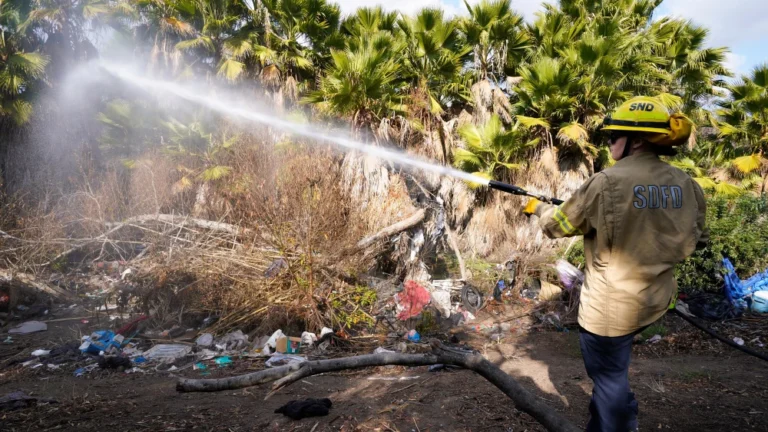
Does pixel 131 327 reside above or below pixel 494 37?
below

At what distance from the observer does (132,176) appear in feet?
34.4

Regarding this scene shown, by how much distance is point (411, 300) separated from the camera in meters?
6.77

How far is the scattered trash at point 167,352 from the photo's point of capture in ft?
18.0

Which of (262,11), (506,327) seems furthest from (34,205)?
(506,327)

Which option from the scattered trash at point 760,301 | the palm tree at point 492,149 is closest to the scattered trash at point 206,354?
the scattered trash at point 760,301

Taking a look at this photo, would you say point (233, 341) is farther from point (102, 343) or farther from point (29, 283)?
point (29, 283)

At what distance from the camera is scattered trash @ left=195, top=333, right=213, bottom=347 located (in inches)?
232

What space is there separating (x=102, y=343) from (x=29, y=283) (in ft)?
10.1

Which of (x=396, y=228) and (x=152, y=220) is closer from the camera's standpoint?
(x=396, y=228)

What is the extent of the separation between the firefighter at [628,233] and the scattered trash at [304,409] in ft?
6.30

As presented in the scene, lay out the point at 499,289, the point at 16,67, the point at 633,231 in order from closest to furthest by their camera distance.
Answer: the point at 633,231 → the point at 499,289 → the point at 16,67

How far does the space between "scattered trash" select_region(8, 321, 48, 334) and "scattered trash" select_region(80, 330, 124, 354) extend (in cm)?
127

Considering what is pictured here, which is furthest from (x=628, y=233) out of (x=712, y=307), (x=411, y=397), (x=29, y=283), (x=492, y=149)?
(x=492, y=149)

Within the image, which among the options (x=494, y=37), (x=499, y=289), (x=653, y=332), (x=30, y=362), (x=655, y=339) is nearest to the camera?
(x=30, y=362)
